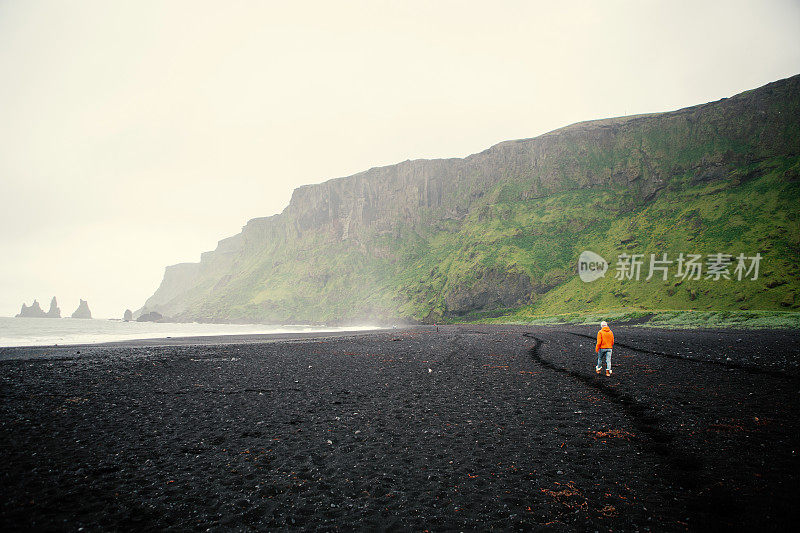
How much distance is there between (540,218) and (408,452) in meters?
113

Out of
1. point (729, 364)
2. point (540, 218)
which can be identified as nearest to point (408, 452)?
point (729, 364)

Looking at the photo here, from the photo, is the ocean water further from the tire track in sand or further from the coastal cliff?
the tire track in sand

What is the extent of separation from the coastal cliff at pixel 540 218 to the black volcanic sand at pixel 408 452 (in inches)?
2475

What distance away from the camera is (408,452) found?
27.7 feet

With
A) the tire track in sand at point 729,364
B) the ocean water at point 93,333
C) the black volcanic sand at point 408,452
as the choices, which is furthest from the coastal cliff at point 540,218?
the black volcanic sand at point 408,452

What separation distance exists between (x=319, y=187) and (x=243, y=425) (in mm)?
187234

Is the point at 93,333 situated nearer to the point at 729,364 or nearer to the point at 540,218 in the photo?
the point at 729,364

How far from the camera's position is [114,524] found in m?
5.43

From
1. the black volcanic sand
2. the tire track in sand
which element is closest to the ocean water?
the black volcanic sand

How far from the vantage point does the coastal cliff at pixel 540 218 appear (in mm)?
76312

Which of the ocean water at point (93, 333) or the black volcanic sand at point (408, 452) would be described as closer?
the black volcanic sand at point (408, 452)

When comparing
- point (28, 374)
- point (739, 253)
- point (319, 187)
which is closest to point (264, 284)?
point (319, 187)

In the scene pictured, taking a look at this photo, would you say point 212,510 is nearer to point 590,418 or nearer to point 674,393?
point 590,418

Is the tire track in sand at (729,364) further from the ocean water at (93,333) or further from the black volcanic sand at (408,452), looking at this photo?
the ocean water at (93,333)
